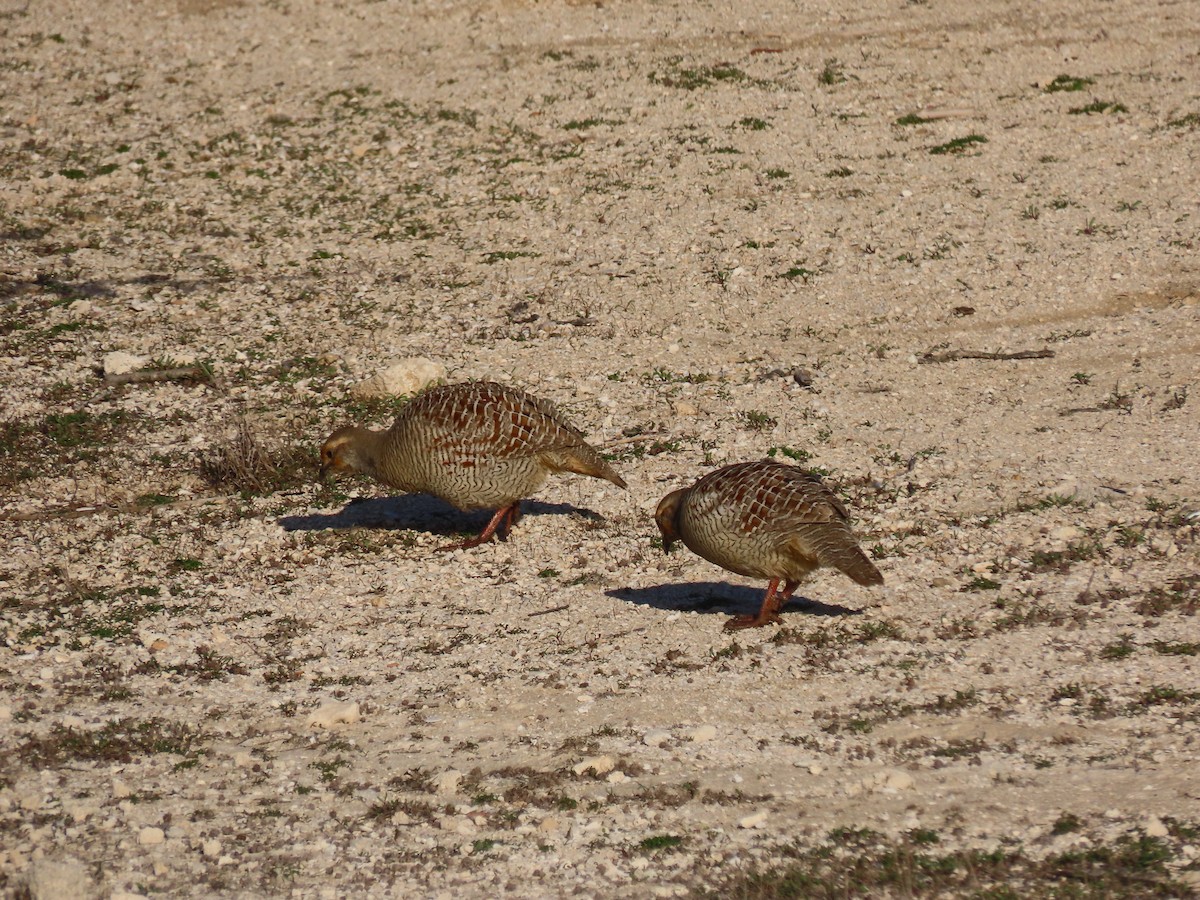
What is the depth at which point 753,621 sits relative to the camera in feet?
27.6

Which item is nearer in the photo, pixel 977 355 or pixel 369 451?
pixel 369 451

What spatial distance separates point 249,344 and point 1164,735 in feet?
28.9

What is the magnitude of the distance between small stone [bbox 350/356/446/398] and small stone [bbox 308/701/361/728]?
188 inches

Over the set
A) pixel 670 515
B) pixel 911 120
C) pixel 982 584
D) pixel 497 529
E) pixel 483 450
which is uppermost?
pixel 911 120

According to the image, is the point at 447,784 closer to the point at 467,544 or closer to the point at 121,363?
the point at 467,544

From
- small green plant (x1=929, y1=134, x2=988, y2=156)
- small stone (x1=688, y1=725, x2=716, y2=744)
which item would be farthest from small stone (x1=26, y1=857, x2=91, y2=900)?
small green plant (x1=929, y1=134, x2=988, y2=156)

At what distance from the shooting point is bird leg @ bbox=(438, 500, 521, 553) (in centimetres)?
980

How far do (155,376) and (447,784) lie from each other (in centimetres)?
677

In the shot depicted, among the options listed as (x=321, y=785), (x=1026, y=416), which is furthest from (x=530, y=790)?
(x=1026, y=416)

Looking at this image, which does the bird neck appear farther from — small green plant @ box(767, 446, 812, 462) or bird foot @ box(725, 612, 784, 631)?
bird foot @ box(725, 612, 784, 631)

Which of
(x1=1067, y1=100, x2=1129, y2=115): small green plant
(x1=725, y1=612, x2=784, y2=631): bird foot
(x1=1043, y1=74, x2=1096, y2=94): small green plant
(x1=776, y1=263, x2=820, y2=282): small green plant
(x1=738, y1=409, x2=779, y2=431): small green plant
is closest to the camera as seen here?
(x1=725, y1=612, x2=784, y2=631): bird foot

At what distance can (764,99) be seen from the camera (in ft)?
57.8

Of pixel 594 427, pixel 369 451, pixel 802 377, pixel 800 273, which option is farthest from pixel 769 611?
pixel 800 273

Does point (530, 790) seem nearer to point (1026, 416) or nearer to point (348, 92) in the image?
point (1026, 416)
